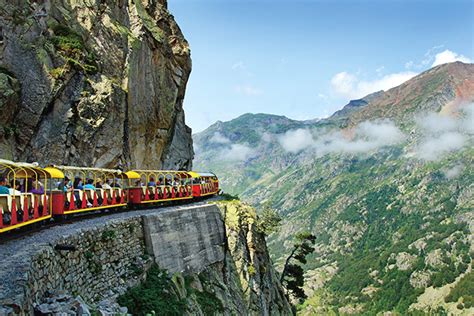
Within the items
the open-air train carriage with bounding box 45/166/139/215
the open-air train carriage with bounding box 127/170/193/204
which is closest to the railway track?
the open-air train carriage with bounding box 45/166/139/215

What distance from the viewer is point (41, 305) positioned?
11.9 meters

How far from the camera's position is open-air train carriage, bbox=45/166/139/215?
83.3 feet

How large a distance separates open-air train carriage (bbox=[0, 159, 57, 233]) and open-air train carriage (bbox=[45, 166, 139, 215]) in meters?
0.99

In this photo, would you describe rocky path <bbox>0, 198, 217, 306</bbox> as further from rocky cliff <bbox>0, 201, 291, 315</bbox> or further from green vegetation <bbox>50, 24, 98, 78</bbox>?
green vegetation <bbox>50, 24, 98, 78</bbox>

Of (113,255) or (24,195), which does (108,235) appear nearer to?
(113,255)

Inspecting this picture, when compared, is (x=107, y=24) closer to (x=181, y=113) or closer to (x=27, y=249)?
(x=181, y=113)

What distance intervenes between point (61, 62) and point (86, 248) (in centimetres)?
3206

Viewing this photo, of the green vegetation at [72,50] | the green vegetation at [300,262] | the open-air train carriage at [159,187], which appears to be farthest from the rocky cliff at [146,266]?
the green vegetation at [72,50]

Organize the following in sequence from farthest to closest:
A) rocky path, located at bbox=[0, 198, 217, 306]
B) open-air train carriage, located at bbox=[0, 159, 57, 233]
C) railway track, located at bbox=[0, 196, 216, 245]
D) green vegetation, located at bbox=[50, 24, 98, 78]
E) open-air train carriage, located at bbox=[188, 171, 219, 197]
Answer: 1. open-air train carriage, located at bbox=[188, 171, 219, 197]
2. green vegetation, located at bbox=[50, 24, 98, 78]
3. railway track, located at bbox=[0, 196, 216, 245]
4. open-air train carriage, located at bbox=[0, 159, 57, 233]
5. rocky path, located at bbox=[0, 198, 217, 306]

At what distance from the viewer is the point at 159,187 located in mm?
38406

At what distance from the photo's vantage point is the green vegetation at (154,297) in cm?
1925

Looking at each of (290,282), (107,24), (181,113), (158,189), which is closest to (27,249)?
(158,189)

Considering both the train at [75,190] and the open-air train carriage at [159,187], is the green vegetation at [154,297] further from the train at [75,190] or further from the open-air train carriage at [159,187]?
the open-air train carriage at [159,187]

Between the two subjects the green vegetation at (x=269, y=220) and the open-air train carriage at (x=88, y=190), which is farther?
the green vegetation at (x=269, y=220)
